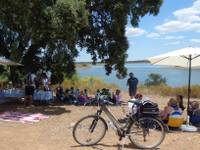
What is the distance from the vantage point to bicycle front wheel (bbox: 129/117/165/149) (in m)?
10.9

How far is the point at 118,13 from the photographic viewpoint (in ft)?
69.3

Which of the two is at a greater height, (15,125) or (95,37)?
(95,37)

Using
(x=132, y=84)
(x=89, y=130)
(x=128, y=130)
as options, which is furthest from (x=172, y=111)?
(x=132, y=84)

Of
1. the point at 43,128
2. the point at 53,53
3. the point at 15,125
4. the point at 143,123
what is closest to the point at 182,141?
the point at 143,123

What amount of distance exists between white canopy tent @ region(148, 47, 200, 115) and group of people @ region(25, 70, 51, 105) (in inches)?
231

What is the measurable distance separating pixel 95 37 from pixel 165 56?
7865mm

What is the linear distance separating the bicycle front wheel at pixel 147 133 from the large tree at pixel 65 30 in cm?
754

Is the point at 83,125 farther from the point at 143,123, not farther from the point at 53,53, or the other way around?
the point at 53,53

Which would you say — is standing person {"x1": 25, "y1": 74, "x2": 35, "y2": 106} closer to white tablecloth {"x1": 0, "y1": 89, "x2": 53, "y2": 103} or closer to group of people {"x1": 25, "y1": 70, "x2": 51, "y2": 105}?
group of people {"x1": 25, "y1": 70, "x2": 51, "y2": 105}

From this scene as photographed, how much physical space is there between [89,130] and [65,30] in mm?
7528

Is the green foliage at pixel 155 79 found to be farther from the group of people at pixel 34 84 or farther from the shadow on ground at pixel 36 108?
the shadow on ground at pixel 36 108

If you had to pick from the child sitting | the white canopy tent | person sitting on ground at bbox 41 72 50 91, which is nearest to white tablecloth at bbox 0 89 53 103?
person sitting on ground at bbox 41 72 50 91

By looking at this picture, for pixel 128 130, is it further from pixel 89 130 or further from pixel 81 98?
pixel 81 98

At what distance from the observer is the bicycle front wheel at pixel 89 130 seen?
1077 centimetres
